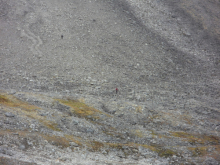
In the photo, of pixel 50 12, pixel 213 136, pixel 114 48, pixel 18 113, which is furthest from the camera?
pixel 50 12

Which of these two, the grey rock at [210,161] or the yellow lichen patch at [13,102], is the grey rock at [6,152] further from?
the grey rock at [210,161]

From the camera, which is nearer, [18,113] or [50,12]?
Result: [18,113]

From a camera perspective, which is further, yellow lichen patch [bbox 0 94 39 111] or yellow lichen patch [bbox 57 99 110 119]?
yellow lichen patch [bbox 57 99 110 119]

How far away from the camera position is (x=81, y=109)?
21.3 metres

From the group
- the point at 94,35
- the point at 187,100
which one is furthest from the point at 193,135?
the point at 94,35

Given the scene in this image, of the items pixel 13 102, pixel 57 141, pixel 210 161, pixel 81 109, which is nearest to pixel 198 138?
pixel 210 161

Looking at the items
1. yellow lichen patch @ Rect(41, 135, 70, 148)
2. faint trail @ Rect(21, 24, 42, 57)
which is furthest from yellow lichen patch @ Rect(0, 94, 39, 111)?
faint trail @ Rect(21, 24, 42, 57)

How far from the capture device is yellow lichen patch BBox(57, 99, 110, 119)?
68.1ft

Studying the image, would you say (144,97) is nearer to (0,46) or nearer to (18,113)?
(18,113)

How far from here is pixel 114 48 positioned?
3212cm

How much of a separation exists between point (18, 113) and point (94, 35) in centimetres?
1887

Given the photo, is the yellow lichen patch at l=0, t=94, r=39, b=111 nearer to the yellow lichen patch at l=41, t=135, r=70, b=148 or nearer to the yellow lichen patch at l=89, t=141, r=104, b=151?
the yellow lichen patch at l=41, t=135, r=70, b=148

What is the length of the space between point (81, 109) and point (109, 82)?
6.53 meters

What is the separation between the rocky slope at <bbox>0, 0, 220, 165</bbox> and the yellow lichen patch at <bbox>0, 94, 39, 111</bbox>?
0.10 meters
